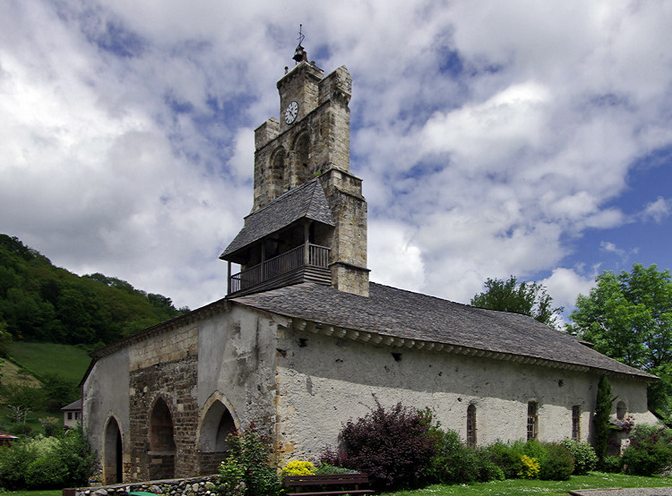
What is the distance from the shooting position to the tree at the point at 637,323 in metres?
31.8

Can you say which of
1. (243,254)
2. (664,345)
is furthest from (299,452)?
(664,345)

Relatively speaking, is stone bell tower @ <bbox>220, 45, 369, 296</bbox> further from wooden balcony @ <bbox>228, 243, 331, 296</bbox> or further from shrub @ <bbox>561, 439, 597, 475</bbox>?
shrub @ <bbox>561, 439, 597, 475</bbox>

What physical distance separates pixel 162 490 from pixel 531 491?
8.48 m

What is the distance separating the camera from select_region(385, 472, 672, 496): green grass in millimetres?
12812

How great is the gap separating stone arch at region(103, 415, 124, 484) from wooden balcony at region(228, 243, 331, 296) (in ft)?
22.4

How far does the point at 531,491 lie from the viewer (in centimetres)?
1335

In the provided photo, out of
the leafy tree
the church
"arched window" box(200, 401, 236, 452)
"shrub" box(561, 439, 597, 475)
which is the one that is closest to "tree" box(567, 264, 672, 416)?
the church

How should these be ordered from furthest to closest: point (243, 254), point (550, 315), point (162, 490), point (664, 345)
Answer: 1. point (550, 315)
2. point (664, 345)
3. point (243, 254)
4. point (162, 490)

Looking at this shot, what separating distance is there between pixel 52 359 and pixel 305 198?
221ft

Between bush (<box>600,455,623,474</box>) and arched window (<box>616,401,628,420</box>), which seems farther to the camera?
arched window (<box>616,401,628,420</box>)

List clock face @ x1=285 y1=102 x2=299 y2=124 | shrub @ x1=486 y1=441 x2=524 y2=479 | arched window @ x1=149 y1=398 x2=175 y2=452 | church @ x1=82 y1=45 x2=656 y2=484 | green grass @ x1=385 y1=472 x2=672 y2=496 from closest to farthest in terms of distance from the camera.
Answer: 1. green grass @ x1=385 y1=472 x2=672 y2=496
2. church @ x1=82 y1=45 x2=656 y2=484
3. shrub @ x1=486 y1=441 x2=524 y2=479
4. arched window @ x1=149 y1=398 x2=175 y2=452
5. clock face @ x1=285 y1=102 x2=299 y2=124

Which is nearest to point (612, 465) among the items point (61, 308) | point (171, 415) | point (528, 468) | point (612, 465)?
point (612, 465)

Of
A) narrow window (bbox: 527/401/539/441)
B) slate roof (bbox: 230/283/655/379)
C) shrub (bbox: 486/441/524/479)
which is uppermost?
slate roof (bbox: 230/283/655/379)

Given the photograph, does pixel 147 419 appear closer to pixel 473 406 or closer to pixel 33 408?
pixel 473 406
